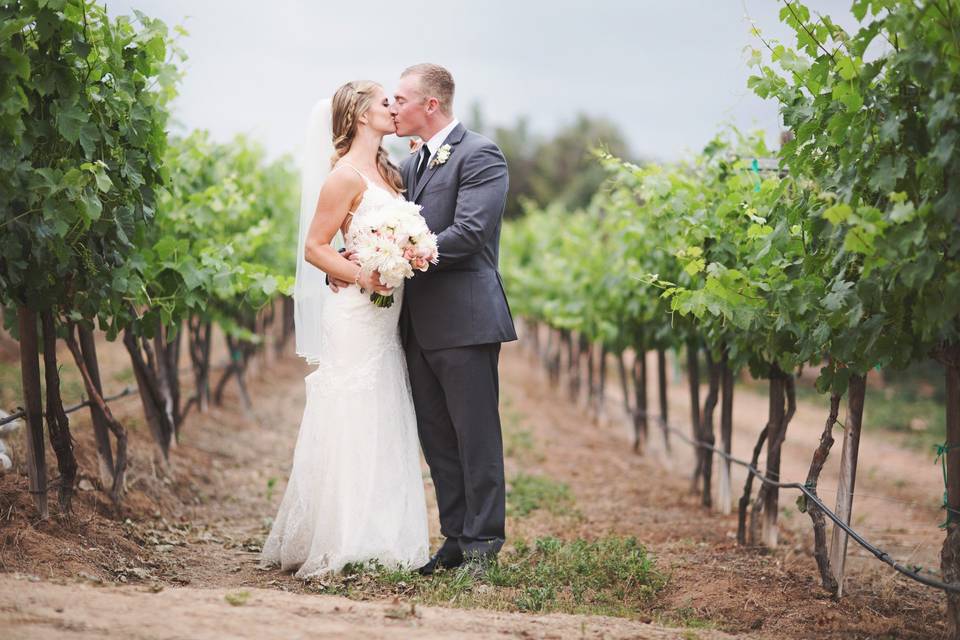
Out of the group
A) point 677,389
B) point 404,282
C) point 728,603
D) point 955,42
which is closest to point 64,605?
point 404,282

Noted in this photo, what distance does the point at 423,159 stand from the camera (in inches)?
200

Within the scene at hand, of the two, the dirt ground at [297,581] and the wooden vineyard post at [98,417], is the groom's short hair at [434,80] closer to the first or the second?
the wooden vineyard post at [98,417]

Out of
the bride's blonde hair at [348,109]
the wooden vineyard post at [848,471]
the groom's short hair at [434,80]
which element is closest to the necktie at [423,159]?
the groom's short hair at [434,80]

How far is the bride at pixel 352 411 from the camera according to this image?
4.82 meters

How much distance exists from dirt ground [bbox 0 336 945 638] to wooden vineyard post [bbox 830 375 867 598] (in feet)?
0.60

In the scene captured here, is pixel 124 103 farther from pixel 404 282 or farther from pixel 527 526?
pixel 527 526

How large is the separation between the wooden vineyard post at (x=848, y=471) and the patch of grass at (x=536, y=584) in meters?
0.90

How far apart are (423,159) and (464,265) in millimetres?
669

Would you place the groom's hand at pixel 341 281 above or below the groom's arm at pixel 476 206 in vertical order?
below

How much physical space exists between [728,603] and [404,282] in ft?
7.56

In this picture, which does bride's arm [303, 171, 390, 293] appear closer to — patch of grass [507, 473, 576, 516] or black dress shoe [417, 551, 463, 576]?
black dress shoe [417, 551, 463, 576]

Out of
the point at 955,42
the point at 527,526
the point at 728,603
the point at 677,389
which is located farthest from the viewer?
the point at 677,389

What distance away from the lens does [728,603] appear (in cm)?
459

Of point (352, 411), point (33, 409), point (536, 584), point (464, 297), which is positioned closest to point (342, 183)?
point (464, 297)
